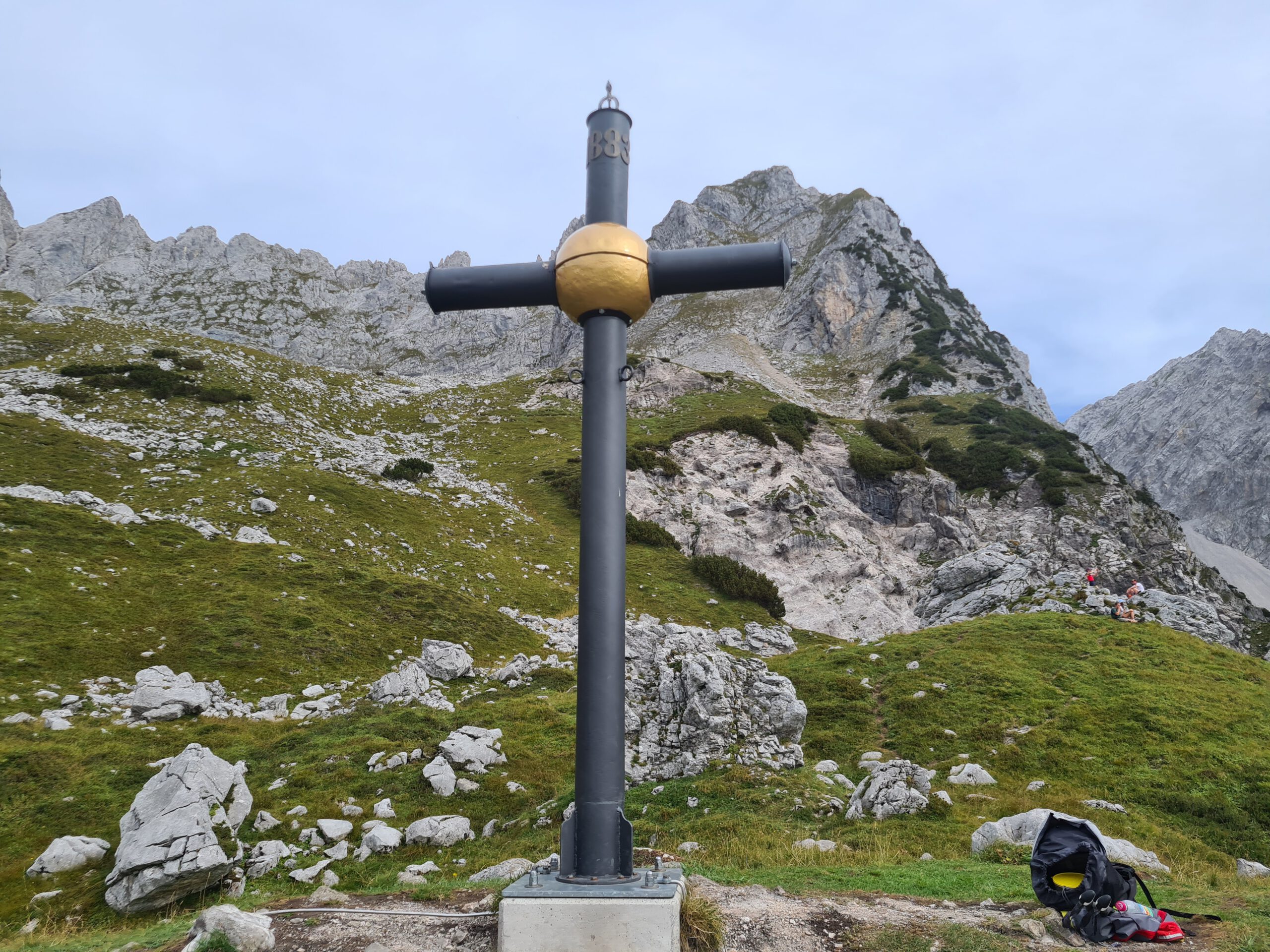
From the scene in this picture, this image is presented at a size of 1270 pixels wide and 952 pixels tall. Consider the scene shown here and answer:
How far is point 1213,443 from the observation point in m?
152

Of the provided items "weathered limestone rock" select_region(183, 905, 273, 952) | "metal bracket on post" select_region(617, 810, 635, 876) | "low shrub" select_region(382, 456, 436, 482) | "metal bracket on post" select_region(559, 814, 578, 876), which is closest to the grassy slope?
"weathered limestone rock" select_region(183, 905, 273, 952)

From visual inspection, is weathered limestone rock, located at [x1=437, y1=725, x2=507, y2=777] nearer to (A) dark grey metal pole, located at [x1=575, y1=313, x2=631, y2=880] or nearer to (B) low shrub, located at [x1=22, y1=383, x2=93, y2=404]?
(A) dark grey metal pole, located at [x1=575, y1=313, x2=631, y2=880]

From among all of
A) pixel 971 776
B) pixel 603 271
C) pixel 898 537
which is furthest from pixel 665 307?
pixel 603 271

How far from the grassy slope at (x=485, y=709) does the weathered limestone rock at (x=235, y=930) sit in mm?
1600

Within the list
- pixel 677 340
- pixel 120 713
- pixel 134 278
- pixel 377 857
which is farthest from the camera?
pixel 134 278

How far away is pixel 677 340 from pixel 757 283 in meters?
98.1

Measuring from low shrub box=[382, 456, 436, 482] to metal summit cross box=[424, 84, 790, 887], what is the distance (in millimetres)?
34858

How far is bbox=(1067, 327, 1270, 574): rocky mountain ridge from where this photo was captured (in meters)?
135

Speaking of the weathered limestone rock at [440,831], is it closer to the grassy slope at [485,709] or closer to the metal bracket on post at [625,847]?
the grassy slope at [485,709]

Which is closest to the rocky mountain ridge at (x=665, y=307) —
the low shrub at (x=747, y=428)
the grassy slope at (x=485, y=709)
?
the low shrub at (x=747, y=428)

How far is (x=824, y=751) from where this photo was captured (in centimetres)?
1662

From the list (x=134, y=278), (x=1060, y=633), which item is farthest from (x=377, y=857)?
(x=134, y=278)

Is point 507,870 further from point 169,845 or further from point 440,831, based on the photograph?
point 169,845

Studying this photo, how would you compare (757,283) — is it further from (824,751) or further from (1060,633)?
(1060,633)
